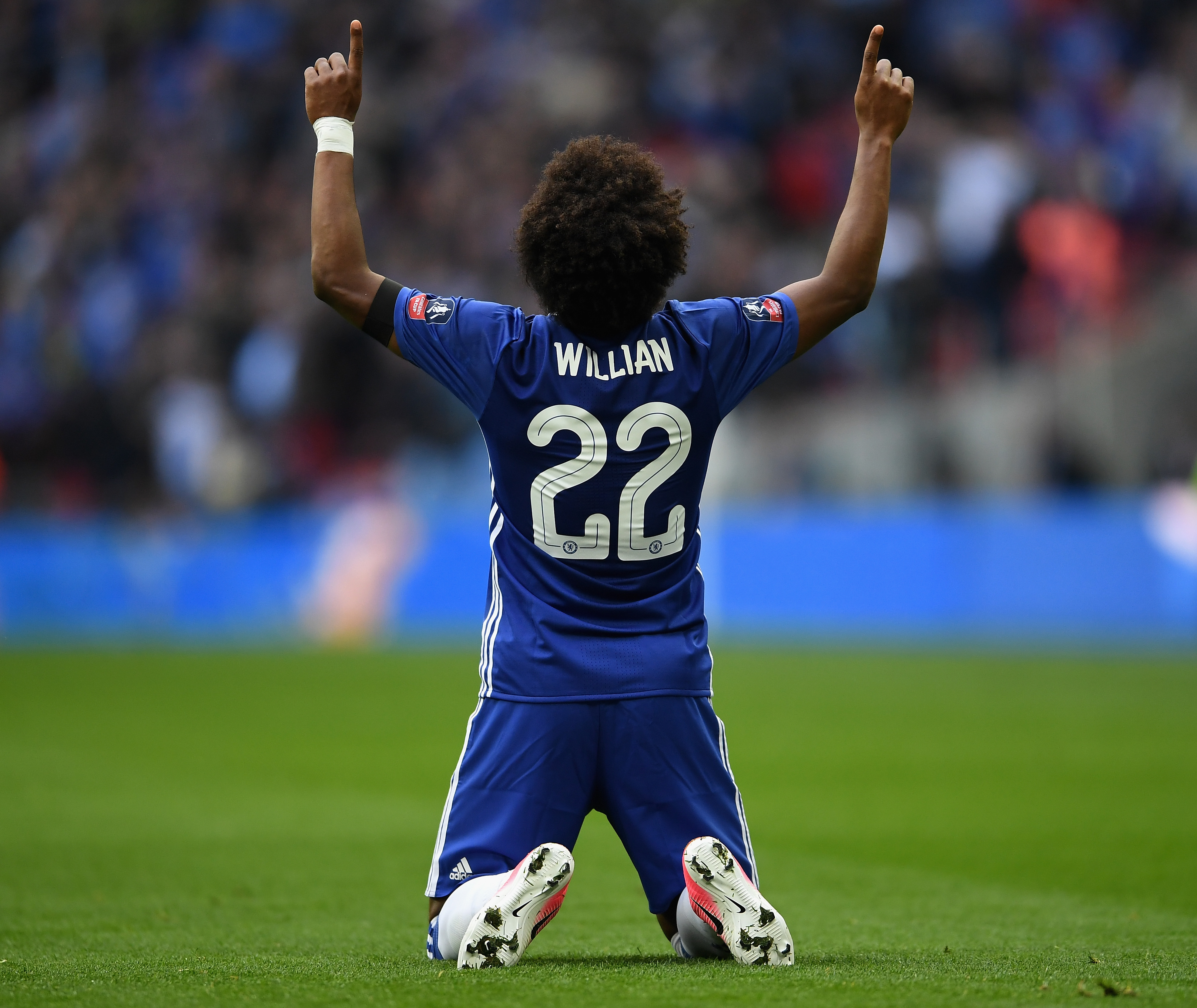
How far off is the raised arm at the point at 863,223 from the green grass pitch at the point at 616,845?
147cm

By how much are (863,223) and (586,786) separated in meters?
1.42

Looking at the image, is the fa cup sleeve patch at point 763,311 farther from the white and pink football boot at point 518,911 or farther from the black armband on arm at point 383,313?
the white and pink football boot at point 518,911

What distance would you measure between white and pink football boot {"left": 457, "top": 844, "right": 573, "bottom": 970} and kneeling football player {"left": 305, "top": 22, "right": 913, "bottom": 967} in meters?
0.08

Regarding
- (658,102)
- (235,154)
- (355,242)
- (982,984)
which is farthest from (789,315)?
(235,154)

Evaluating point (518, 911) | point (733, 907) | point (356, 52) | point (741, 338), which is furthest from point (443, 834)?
point (356, 52)

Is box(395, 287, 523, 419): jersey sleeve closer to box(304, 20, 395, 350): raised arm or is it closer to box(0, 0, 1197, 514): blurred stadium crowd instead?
box(304, 20, 395, 350): raised arm

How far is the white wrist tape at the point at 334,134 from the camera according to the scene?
3605mm

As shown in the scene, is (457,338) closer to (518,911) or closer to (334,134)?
(334,134)

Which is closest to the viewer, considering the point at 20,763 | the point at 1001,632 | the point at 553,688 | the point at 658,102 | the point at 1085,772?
the point at 553,688

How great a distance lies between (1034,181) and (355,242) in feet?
49.6

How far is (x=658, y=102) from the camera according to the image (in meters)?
20.7

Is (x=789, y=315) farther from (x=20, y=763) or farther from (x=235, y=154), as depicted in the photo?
(x=235, y=154)

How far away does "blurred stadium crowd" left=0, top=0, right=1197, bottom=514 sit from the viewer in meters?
16.7

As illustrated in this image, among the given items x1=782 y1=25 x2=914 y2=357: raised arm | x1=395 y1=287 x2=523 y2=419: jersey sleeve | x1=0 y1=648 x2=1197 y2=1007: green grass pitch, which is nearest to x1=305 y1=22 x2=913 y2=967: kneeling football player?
x1=395 y1=287 x2=523 y2=419: jersey sleeve
